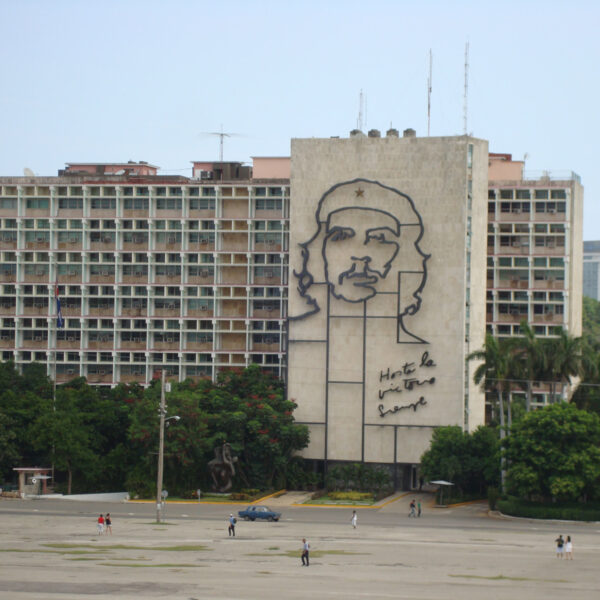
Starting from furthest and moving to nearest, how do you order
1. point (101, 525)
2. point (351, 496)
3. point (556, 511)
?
point (351, 496) → point (556, 511) → point (101, 525)

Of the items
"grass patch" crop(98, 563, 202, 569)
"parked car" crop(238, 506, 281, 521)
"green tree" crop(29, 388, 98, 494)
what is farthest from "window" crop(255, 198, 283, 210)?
"grass patch" crop(98, 563, 202, 569)

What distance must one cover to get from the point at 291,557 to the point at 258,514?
22.5 m

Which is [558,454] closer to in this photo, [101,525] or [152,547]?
[152,547]

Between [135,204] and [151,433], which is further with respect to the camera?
[135,204]

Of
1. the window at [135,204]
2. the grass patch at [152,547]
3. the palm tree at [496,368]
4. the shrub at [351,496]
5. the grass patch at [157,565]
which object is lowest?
the shrub at [351,496]

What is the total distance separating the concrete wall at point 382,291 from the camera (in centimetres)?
10769

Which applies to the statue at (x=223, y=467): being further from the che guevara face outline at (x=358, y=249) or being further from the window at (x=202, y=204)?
the window at (x=202, y=204)

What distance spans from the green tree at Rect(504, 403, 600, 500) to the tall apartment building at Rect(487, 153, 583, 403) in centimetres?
4029

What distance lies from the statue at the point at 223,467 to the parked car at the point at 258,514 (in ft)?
45.4

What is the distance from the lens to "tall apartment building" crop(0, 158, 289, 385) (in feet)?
418

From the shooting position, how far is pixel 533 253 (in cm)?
12812

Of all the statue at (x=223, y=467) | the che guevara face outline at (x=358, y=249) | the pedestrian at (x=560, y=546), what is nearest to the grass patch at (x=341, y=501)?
the statue at (x=223, y=467)

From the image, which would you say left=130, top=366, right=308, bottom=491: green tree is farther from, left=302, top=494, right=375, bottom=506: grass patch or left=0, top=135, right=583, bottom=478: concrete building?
left=0, top=135, right=583, bottom=478: concrete building

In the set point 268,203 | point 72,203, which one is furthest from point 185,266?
point 72,203
